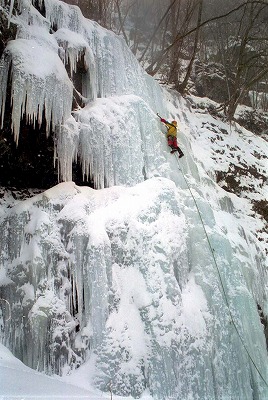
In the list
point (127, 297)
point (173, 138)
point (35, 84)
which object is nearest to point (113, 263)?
point (127, 297)

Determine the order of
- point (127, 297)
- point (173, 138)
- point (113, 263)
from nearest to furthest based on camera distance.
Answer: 1. point (127, 297)
2. point (113, 263)
3. point (173, 138)

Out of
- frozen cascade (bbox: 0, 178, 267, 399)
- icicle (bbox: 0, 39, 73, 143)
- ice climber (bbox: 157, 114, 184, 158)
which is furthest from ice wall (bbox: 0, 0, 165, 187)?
frozen cascade (bbox: 0, 178, 267, 399)

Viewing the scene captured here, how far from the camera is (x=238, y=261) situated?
18.8 feet

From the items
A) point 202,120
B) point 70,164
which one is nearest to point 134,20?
point 202,120

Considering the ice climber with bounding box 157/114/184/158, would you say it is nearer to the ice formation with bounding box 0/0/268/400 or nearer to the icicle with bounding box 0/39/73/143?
the ice formation with bounding box 0/0/268/400

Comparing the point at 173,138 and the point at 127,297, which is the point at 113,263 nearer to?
the point at 127,297

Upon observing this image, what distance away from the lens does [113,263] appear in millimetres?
4766

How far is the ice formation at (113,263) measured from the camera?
4.28 metres

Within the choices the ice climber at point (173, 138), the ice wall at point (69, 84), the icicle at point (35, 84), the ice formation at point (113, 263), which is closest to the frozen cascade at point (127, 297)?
the ice formation at point (113, 263)

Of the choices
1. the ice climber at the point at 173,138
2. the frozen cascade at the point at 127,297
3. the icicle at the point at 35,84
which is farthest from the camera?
the ice climber at the point at 173,138

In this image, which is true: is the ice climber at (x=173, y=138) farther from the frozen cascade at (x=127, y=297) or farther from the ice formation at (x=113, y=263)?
the frozen cascade at (x=127, y=297)

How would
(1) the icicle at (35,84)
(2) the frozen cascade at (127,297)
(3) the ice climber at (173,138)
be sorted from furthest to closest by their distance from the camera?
(3) the ice climber at (173,138) → (1) the icicle at (35,84) → (2) the frozen cascade at (127,297)

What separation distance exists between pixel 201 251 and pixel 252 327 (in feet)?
4.03

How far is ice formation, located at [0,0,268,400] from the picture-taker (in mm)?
4281
